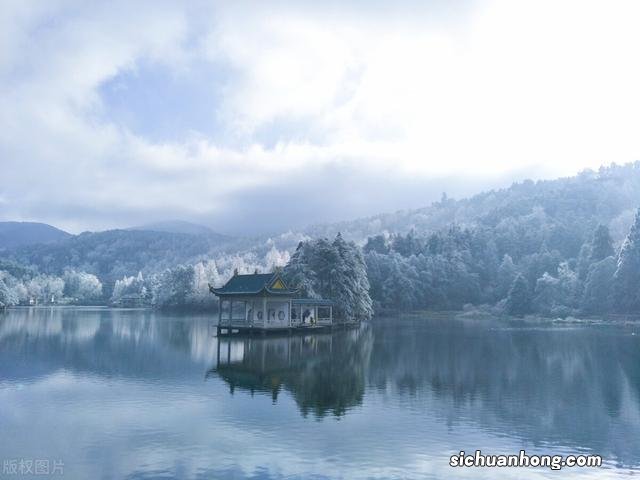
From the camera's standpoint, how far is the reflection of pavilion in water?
69.4ft

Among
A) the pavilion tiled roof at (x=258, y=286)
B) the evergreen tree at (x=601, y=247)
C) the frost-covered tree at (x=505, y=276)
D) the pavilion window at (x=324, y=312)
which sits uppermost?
A: the evergreen tree at (x=601, y=247)

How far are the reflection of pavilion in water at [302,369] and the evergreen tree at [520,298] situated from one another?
170 feet

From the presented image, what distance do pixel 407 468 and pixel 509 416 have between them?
6703 mm

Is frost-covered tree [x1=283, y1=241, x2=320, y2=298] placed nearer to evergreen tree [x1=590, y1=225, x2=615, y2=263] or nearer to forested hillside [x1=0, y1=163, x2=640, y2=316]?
forested hillside [x1=0, y1=163, x2=640, y2=316]

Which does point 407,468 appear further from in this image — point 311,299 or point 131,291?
point 131,291

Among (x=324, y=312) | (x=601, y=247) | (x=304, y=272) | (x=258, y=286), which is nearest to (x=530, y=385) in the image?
(x=258, y=286)

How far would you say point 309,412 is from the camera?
18453 millimetres

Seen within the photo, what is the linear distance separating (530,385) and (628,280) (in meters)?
62.4

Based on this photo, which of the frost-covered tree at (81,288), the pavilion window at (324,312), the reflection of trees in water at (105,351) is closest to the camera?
the reflection of trees in water at (105,351)

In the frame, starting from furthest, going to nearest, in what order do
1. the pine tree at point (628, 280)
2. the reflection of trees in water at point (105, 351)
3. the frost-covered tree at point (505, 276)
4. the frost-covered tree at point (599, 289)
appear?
the frost-covered tree at point (505, 276) < the frost-covered tree at point (599, 289) < the pine tree at point (628, 280) < the reflection of trees in water at point (105, 351)

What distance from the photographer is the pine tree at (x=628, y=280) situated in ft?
246

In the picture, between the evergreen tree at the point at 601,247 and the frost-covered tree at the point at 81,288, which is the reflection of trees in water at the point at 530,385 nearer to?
the evergreen tree at the point at 601,247

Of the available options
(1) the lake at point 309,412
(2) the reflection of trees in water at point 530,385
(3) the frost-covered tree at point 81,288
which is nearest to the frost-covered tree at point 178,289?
(3) the frost-covered tree at point 81,288

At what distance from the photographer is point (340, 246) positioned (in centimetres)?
6650
